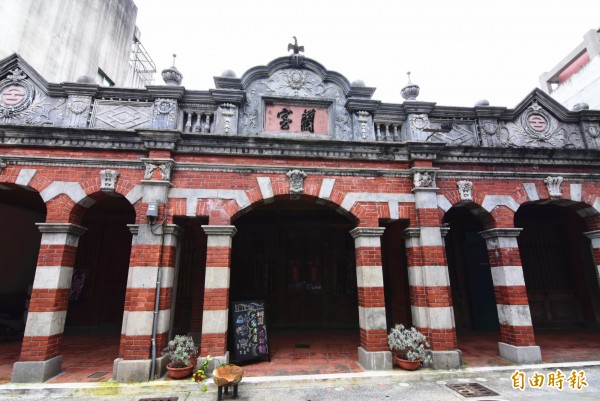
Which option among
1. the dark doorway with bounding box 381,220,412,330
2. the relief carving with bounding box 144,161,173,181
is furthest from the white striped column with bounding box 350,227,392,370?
the relief carving with bounding box 144,161,173,181

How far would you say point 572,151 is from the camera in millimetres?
7609

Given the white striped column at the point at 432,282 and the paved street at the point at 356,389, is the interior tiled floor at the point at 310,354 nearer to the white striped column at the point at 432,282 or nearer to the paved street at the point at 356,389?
the paved street at the point at 356,389

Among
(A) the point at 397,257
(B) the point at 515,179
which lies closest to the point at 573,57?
(B) the point at 515,179

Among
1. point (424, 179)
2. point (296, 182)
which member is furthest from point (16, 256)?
point (424, 179)

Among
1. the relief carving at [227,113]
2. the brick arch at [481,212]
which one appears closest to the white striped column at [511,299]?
the brick arch at [481,212]

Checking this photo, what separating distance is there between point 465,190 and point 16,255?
14050 millimetres

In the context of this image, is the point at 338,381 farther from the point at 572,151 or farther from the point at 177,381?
the point at 572,151

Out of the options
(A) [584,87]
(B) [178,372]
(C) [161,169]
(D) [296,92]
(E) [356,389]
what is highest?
(A) [584,87]

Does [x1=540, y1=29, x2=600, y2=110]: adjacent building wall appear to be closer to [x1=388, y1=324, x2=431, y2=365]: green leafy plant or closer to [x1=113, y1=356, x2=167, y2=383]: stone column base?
[x1=388, y1=324, x2=431, y2=365]: green leafy plant

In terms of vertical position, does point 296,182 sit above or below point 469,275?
above

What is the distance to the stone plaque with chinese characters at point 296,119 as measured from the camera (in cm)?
734

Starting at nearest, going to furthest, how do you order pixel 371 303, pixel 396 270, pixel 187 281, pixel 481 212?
1. pixel 371 303
2. pixel 481 212
3. pixel 396 270
4. pixel 187 281

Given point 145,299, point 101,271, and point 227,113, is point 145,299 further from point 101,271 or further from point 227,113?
point 101,271

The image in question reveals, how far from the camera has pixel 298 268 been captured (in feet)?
35.7
